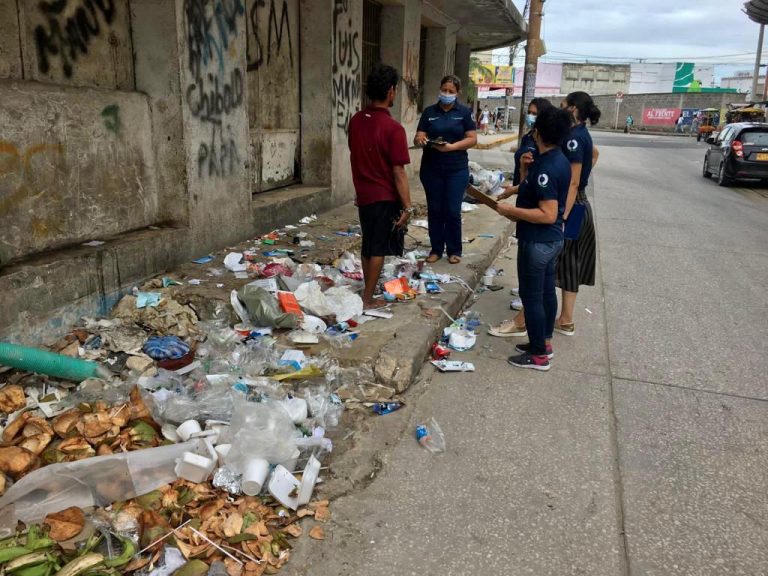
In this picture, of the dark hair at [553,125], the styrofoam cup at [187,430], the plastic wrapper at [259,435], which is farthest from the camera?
the dark hair at [553,125]

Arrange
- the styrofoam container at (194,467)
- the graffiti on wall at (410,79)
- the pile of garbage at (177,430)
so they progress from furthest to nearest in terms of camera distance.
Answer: the graffiti on wall at (410,79) < the styrofoam container at (194,467) < the pile of garbage at (177,430)

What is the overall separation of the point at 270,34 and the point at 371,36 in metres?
3.95

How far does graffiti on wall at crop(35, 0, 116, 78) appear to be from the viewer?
4.22 m

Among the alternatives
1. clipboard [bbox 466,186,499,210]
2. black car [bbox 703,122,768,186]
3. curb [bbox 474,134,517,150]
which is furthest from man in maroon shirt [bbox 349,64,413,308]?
curb [bbox 474,134,517,150]

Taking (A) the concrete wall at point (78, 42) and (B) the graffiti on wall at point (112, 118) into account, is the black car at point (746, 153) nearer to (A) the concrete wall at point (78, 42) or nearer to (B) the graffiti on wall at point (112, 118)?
(A) the concrete wall at point (78, 42)

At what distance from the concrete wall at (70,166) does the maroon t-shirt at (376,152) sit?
1792 millimetres

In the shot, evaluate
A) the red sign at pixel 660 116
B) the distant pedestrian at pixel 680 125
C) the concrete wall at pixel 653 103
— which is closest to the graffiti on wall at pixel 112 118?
the distant pedestrian at pixel 680 125

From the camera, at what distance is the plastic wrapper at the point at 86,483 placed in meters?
2.52

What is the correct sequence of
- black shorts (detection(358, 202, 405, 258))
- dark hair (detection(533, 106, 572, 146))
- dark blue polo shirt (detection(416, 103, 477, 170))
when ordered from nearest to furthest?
dark hair (detection(533, 106, 572, 146)) < black shorts (detection(358, 202, 405, 258)) < dark blue polo shirt (detection(416, 103, 477, 170))

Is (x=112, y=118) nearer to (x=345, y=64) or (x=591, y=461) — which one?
(x=591, y=461)

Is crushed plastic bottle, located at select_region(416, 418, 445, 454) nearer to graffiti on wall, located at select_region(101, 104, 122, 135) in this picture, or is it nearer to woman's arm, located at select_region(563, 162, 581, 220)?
woman's arm, located at select_region(563, 162, 581, 220)

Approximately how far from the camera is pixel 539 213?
13.0 ft

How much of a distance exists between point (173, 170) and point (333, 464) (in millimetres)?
3264

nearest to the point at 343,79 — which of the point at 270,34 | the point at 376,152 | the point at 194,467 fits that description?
the point at 270,34
